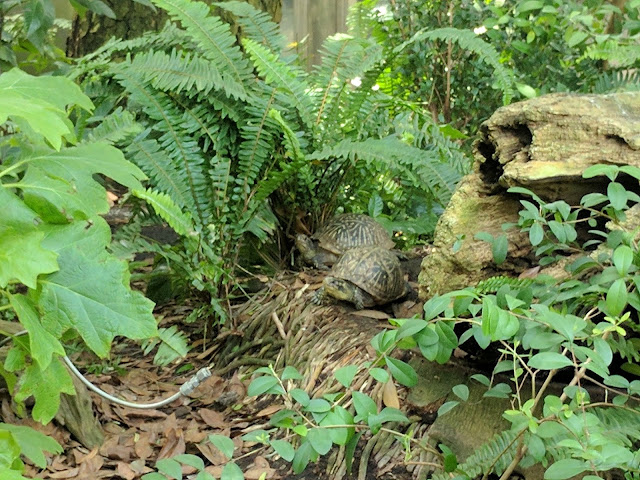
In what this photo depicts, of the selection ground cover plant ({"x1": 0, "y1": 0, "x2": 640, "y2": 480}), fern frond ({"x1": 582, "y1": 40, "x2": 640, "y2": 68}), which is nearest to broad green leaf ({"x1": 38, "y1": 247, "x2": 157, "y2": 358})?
ground cover plant ({"x1": 0, "y1": 0, "x2": 640, "y2": 480})

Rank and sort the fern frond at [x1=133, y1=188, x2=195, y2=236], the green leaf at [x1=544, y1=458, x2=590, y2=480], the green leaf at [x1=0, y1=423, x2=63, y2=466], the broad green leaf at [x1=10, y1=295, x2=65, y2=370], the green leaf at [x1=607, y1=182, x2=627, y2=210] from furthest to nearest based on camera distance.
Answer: the fern frond at [x1=133, y1=188, x2=195, y2=236] → the green leaf at [x1=607, y1=182, x2=627, y2=210] → the green leaf at [x1=0, y1=423, x2=63, y2=466] → the broad green leaf at [x1=10, y1=295, x2=65, y2=370] → the green leaf at [x1=544, y1=458, x2=590, y2=480]

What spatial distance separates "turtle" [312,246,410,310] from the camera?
3947mm

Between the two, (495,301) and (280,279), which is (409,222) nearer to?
(280,279)

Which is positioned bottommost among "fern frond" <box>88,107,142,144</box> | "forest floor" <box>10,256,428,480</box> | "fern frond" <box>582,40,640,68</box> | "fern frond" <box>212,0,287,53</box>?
"forest floor" <box>10,256,428,480</box>

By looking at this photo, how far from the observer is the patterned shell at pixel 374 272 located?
3941 millimetres

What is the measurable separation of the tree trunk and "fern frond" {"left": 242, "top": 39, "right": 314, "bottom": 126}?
193 cm

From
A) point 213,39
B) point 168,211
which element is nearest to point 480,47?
point 213,39

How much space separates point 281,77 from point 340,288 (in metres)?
1.44

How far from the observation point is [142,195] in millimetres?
3459

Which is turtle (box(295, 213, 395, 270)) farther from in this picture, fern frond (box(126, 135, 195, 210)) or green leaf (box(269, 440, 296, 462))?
green leaf (box(269, 440, 296, 462))

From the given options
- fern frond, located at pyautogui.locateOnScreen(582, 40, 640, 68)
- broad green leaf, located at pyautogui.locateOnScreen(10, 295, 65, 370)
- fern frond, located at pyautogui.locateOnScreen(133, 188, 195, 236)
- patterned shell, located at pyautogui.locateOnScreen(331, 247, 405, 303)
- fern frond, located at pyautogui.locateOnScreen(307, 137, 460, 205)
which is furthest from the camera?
fern frond, located at pyautogui.locateOnScreen(582, 40, 640, 68)

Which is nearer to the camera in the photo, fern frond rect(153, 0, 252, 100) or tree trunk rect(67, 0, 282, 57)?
fern frond rect(153, 0, 252, 100)

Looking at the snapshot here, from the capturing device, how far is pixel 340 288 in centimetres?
398

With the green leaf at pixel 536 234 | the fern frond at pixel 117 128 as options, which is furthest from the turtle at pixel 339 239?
the green leaf at pixel 536 234
